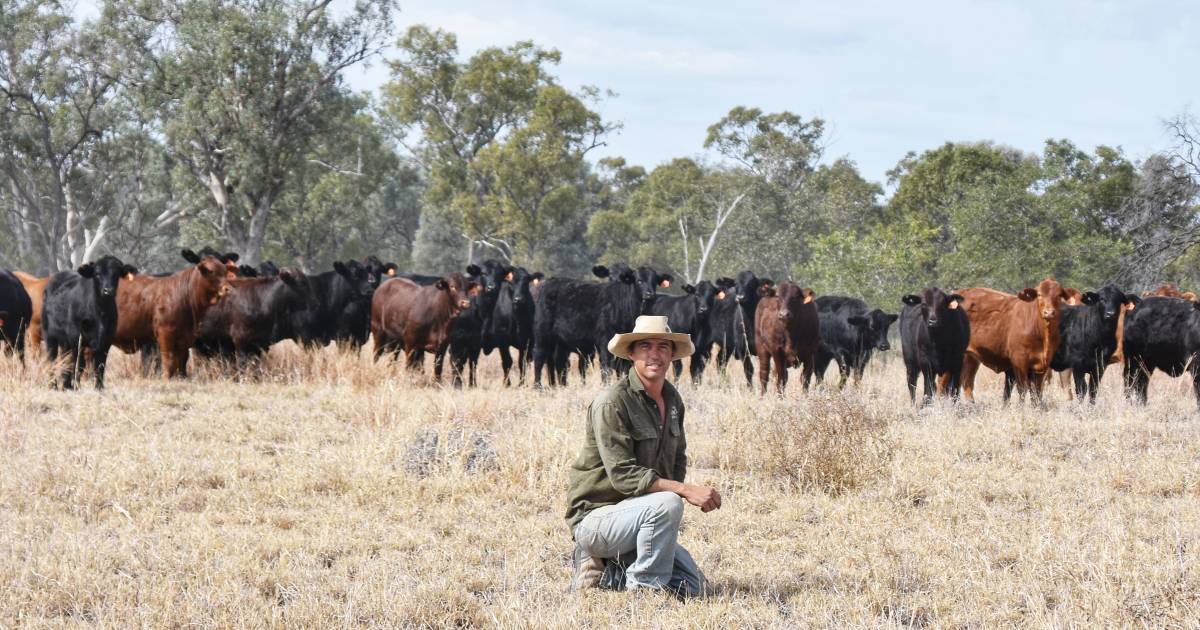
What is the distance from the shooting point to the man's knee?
18.1 ft

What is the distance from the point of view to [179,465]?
8.58m

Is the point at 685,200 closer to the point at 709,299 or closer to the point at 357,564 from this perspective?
the point at 709,299

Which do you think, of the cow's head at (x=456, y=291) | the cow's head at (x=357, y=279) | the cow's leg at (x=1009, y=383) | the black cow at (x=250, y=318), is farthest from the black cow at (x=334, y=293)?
the cow's leg at (x=1009, y=383)

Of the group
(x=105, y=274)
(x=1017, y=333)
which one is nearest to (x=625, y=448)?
(x=105, y=274)

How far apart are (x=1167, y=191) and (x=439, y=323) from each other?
17.1m

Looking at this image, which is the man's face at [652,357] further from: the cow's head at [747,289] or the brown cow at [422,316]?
the cow's head at [747,289]

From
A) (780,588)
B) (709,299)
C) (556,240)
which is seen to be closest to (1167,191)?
(709,299)

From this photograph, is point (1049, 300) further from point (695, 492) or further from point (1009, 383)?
point (695, 492)

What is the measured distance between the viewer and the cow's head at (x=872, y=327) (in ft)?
54.6

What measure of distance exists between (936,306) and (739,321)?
3.28 metres

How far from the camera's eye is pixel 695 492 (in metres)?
5.38

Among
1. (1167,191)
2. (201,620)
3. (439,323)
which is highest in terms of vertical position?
(1167,191)

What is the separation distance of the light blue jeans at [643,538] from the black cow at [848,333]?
1092 cm

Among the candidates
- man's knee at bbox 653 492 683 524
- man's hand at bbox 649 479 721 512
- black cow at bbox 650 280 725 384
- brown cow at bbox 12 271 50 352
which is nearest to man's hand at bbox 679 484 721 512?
man's hand at bbox 649 479 721 512
